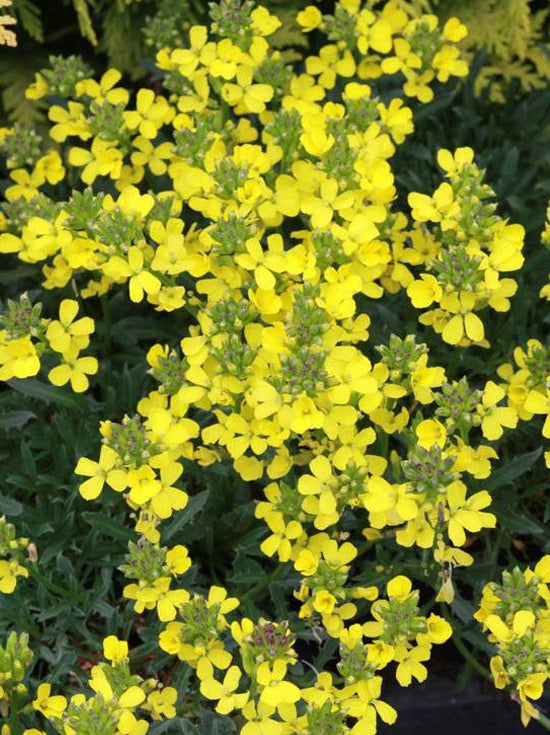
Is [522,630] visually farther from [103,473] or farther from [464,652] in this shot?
[103,473]

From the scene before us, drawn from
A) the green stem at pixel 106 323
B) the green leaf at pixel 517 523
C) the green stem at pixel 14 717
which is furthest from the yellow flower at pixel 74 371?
the green leaf at pixel 517 523

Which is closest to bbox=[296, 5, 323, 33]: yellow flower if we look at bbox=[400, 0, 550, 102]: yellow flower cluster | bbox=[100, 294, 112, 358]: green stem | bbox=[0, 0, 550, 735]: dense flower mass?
bbox=[0, 0, 550, 735]: dense flower mass

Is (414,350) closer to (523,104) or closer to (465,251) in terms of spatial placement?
(465,251)

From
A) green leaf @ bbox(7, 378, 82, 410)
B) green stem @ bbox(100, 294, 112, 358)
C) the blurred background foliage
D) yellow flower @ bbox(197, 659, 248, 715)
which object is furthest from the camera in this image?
the blurred background foliage

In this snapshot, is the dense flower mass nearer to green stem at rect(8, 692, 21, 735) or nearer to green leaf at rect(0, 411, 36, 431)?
green stem at rect(8, 692, 21, 735)

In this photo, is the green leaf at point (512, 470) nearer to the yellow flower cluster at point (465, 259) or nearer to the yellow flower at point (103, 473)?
the yellow flower cluster at point (465, 259)

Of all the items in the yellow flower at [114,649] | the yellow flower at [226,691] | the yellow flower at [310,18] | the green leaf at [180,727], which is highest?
the yellow flower at [310,18]

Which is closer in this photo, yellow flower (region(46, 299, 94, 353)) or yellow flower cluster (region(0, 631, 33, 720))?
yellow flower cluster (region(0, 631, 33, 720))

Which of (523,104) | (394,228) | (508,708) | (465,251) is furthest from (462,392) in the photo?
(523,104)
